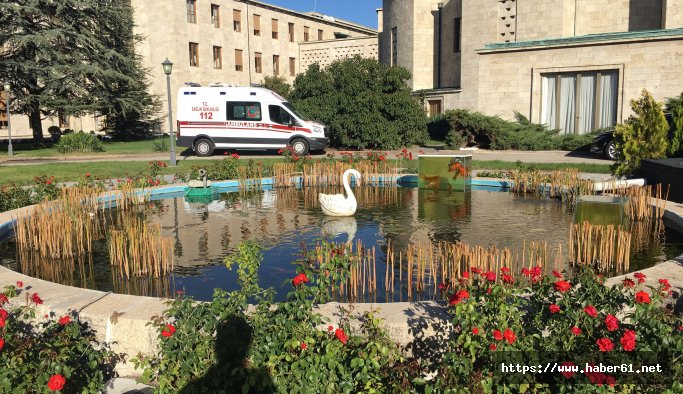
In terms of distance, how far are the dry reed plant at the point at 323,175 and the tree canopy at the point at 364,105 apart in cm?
1127

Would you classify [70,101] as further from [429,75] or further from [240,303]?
[240,303]

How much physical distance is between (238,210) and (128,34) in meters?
32.0

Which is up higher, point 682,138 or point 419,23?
point 419,23

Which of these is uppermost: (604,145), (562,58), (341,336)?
(562,58)

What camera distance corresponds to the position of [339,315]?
14.7 feet

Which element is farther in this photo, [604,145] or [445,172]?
[604,145]

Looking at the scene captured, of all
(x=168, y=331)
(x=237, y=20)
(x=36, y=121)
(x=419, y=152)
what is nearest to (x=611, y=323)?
(x=168, y=331)

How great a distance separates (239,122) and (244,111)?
1.75 ft

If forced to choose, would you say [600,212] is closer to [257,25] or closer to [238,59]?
[238,59]

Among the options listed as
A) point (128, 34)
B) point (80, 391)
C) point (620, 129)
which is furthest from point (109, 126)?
point (80, 391)

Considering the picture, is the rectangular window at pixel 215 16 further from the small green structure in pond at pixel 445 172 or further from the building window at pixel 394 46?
the small green structure in pond at pixel 445 172

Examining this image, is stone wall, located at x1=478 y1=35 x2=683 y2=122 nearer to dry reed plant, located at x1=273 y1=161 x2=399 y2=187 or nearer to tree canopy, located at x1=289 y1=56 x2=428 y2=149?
tree canopy, located at x1=289 y1=56 x2=428 y2=149

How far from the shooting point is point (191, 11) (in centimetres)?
4475

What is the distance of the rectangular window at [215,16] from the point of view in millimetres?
46750
